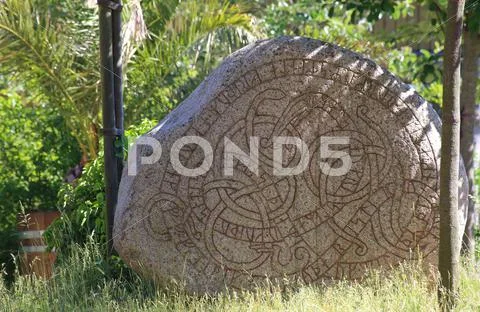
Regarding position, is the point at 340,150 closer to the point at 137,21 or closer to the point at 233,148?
the point at 233,148

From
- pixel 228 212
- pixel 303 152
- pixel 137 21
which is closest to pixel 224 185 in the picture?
pixel 228 212

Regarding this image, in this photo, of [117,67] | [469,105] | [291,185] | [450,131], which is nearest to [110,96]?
[117,67]

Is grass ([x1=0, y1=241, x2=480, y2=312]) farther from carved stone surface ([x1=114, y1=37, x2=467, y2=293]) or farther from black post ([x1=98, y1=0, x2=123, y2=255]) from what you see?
black post ([x1=98, y1=0, x2=123, y2=255])

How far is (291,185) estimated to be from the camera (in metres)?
5.95

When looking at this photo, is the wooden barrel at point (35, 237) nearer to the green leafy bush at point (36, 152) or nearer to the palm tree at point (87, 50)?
the palm tree at point (87, 50)

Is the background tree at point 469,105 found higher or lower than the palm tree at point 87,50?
lower

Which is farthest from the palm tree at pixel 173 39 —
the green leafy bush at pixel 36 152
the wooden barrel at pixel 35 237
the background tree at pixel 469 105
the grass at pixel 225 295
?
the grass at pixel 225 295

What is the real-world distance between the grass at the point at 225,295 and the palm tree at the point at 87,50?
3.07m

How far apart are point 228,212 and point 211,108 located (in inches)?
28.1

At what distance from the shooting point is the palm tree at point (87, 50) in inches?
347

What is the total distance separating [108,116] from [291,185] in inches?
62.1

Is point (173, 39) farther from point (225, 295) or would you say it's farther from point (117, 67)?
point (225, 295)

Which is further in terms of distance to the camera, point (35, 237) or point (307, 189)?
point (35, 237)

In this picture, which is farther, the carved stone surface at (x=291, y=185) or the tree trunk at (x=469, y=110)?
the tree trunk at (x=469, y=110)
